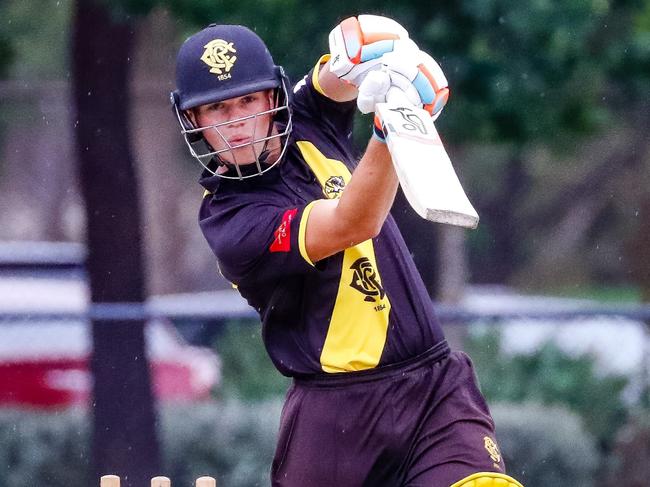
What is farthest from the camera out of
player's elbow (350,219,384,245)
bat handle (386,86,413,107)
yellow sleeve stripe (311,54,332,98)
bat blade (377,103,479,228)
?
yellow sleeve stripe (311,54,332,98)

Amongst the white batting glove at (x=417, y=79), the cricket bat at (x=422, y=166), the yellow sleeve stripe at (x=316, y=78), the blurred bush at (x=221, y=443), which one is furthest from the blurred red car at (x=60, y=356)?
the cricket bat at (x=422, y=166)

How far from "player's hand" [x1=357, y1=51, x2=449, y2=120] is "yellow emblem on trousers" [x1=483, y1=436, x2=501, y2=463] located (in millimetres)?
848

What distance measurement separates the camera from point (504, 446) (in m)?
7.11

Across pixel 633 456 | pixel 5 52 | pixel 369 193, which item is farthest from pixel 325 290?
Answer: pixel 5 52

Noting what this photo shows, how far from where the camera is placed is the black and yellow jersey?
346 cm

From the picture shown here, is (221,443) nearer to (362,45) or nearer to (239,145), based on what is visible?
(239,145)

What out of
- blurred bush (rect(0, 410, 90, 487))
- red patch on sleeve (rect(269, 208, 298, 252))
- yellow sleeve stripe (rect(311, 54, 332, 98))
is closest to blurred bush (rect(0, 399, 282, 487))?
blurred bush (rect(0, 410, 90, 487))

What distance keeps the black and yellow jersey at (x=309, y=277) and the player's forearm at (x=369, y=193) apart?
180mm

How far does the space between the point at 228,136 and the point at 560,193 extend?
693 inches

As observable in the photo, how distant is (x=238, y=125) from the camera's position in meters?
3.47

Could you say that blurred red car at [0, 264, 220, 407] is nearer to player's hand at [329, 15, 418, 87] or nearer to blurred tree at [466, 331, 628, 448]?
blurred tree at [466, 331, 628, 448]

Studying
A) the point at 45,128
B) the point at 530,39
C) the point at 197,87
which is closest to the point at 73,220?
the point at 45,128

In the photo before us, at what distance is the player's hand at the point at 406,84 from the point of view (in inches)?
124

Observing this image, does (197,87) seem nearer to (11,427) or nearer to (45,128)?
(11,427)
